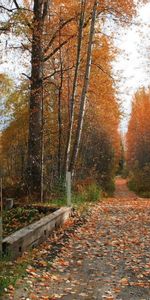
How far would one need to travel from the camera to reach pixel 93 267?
699 centimetres

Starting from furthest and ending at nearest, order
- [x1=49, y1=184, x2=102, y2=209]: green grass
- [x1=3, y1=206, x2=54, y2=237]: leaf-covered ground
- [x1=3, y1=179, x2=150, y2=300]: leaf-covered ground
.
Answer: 1. [x1=49, y1=184, x2=102, y2=209]: green grass
2. [x1=3, y1=206, x2=54, y2=237]: leaf-covered ground
3. [x1=3, y1=179, x2=150, y2=300]: leaf-covered ground

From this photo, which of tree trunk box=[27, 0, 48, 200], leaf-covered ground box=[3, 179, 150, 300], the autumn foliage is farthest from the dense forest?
the autumn foliage

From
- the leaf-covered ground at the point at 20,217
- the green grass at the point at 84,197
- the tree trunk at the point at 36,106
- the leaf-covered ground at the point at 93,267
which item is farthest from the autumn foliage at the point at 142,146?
the leaf-covered ground at the point at 93,267

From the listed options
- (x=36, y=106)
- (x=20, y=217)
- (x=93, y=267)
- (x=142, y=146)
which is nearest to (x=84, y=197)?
(x=36, y=106)

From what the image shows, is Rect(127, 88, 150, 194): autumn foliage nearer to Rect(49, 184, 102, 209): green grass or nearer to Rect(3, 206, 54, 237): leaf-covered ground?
Rect(49, 184, 102, 209): green grass

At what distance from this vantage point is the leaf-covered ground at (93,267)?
5680mm

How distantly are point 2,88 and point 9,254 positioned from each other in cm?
2667

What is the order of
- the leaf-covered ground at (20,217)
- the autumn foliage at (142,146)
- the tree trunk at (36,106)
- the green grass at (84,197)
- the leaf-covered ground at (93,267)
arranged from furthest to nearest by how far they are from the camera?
the autumn foliage at (142,146) → the tree trunk at (36,106) → the green grass at (84,197) → the leaf-covered ground at (20,217) → the leaf-covered ground at (93,267)

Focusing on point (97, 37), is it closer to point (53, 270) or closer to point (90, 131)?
point (90, 131)

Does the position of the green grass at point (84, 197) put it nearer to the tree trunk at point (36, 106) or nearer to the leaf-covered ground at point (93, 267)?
the tree trunk at point (36, 106)

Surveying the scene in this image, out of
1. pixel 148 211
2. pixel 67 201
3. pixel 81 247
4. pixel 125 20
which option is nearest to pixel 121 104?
pixel 125 20

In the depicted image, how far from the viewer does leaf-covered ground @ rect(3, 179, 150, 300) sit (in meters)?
5.68

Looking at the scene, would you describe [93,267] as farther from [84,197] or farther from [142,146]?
[142,146]

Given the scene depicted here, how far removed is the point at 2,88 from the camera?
32094 millimetres
